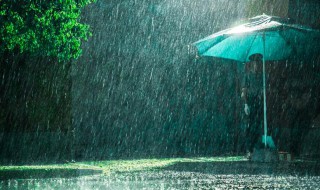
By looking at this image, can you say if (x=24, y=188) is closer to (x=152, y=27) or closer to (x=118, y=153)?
(x=118, y=153)

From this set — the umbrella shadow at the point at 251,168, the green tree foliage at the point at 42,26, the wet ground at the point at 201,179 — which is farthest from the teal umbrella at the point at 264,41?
the green tree foliage at the point at 42,26

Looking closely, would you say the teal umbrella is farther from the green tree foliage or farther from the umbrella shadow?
the green tree foliage

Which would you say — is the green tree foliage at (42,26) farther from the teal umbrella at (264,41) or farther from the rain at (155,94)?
the teal umbrella at (264,41)

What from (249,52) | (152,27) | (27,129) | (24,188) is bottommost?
(24,188)

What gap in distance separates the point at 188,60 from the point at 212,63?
777mm

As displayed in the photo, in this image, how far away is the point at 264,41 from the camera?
10422 mm

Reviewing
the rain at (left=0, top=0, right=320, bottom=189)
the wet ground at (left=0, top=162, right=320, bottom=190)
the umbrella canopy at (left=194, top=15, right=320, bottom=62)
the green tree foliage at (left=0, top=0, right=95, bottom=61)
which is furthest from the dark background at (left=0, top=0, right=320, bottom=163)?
the wet ground at (left=0, top=162, right=320, bottom=190)

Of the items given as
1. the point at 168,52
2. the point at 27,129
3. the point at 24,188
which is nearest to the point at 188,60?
the point at 168,52

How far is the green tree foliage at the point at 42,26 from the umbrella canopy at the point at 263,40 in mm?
2712

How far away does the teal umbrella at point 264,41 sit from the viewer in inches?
373

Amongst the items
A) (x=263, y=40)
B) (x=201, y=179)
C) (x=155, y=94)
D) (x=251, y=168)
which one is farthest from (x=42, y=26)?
(x=155, y=94)

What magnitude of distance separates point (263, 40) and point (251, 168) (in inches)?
107

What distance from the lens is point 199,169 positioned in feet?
30.8

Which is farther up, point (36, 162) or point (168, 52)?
point (168, 52)
